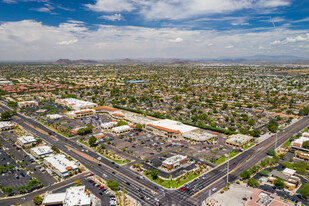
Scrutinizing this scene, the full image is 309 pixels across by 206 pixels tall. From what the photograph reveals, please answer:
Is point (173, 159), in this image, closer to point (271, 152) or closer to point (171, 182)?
point (171, 182)

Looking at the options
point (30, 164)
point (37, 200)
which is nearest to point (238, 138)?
point (37, 200)

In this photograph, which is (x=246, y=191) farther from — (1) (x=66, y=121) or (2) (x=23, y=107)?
(2) (x=23, y=107)

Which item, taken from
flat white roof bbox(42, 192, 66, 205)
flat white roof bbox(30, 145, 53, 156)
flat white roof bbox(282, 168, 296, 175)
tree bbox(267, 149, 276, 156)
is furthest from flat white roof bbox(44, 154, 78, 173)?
tree bbox(267, 149, 276, 156)

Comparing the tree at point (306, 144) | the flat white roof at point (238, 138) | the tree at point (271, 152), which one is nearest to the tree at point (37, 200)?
the flat white roof at point (238, 138)

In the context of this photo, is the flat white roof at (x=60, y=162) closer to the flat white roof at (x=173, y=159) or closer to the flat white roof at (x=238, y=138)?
the flat white roof at (x=173, y=159)

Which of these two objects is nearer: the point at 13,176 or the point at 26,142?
the point at 13,176

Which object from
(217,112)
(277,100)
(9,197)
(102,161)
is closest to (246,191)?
(102,161)

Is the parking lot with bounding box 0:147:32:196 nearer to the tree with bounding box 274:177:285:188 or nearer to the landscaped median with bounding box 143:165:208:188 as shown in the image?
the landscaped median with bounding box 143:165:208:188
